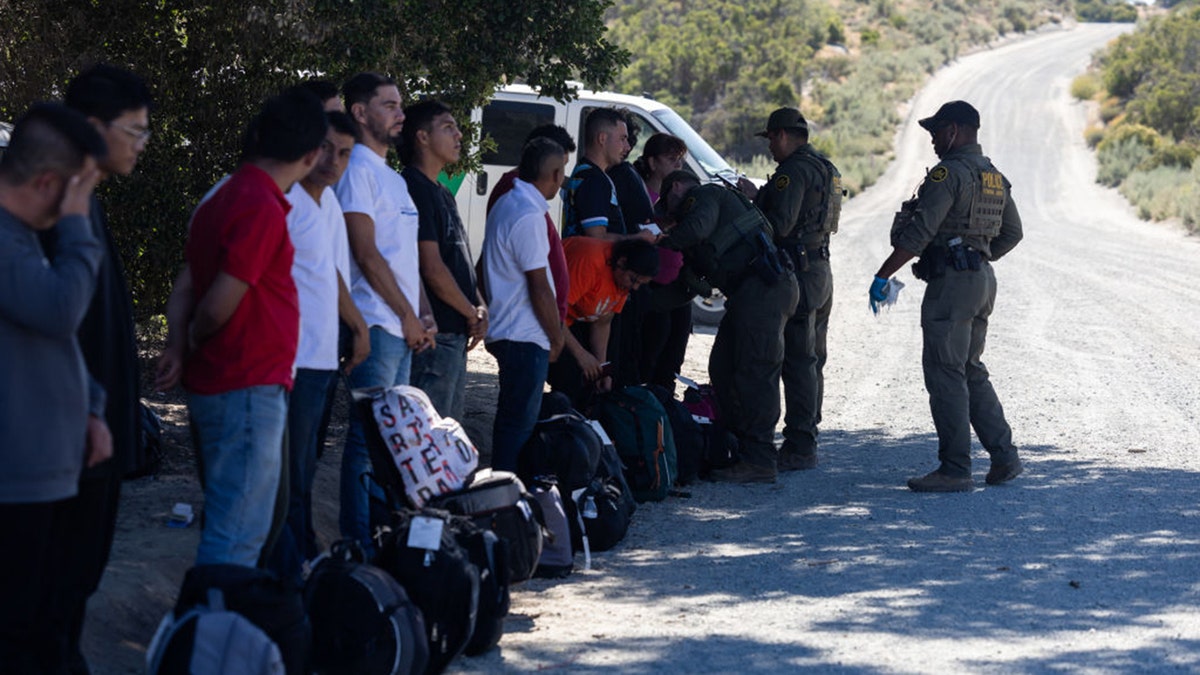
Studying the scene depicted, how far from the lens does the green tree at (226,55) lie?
28.9 feet

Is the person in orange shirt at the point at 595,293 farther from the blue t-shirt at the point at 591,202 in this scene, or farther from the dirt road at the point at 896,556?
the dirt road at the point at 896,556

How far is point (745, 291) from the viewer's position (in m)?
8.91

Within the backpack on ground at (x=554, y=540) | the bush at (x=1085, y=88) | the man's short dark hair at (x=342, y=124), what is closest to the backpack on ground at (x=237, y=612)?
the man's short dark hair at (x=342, y=124)

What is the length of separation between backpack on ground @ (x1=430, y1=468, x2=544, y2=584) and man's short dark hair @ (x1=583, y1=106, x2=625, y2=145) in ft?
9.64

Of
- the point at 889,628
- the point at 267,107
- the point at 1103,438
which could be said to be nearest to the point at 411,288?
the point at 267,107

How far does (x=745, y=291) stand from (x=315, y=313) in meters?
4.17

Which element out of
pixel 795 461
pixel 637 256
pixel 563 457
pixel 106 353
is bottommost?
pixel 795 461

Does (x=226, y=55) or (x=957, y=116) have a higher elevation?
(x=226, y=55)

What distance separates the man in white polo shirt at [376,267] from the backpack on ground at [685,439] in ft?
9.10

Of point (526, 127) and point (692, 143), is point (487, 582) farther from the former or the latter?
point (692, 143)

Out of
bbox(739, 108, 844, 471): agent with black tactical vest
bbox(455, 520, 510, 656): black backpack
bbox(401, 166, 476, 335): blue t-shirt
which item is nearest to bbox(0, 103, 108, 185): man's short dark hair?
bbox(455, 520, 510, 656): black backpack

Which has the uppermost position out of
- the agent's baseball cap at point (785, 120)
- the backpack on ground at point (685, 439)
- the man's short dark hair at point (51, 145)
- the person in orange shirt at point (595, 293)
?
the agent's baseball cap at point (785, 120)

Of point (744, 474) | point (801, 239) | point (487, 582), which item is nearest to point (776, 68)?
point (801, 239)

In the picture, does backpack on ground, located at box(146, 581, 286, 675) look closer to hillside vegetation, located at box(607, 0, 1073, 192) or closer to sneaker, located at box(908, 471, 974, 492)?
sneaker, located at box(908, 471, 974, 492)
